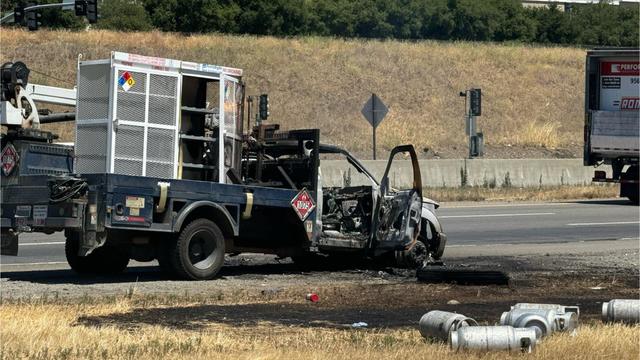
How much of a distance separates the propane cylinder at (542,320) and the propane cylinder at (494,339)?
0.39m

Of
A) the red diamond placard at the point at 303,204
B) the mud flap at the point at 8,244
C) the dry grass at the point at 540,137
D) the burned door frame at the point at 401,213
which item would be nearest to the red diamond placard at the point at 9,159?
the mud flap at the point at 8,244

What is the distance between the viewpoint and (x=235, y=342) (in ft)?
30.8

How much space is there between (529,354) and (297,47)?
5871 centimetres

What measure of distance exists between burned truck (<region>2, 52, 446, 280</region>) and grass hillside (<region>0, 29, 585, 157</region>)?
37.1 meters

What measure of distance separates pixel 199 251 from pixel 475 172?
22.4 meters

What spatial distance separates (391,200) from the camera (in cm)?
1602

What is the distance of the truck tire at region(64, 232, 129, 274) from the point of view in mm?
15383

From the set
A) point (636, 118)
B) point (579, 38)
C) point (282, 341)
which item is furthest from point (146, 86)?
point (579, 38)

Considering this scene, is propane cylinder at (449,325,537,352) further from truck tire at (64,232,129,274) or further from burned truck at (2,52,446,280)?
truck tire at (64,232,129,274)

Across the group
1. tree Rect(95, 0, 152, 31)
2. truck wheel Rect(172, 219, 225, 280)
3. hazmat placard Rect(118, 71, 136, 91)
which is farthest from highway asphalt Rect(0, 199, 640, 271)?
tree Rect(95, 0, 152, 31)

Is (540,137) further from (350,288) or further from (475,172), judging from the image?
(350,288)

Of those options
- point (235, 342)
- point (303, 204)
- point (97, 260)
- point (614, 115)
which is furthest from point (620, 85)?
point (235, 342)

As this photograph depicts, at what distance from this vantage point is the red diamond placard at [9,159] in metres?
14.6

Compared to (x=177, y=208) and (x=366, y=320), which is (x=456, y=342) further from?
(x=177, y=208)
